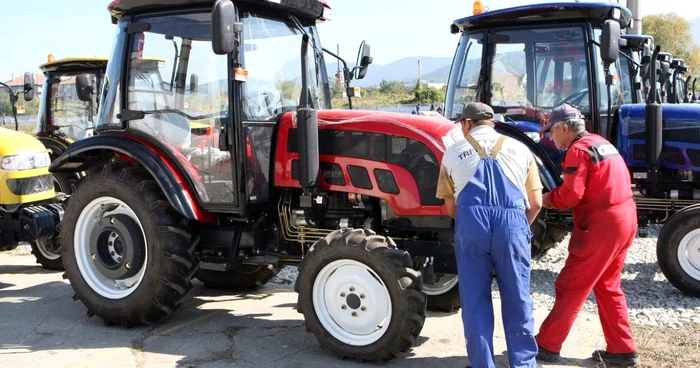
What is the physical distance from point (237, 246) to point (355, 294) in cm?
113

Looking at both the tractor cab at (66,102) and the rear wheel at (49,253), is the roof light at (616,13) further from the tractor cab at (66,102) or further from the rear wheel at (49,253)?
the tractor cab at (66,102)

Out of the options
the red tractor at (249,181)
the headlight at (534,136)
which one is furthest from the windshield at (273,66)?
the headlight at (534,136)

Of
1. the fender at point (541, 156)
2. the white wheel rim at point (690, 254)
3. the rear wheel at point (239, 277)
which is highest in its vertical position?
the fender at point (541, 156)

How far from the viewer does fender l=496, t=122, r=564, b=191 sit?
659 cm

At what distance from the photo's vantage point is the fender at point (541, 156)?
6594 mm

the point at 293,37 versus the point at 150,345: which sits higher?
the point at 293,37

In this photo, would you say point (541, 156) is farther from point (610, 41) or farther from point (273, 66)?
point (273, 66)

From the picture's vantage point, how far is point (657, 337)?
204 inches

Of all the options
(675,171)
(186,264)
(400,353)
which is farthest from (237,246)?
(675,171)

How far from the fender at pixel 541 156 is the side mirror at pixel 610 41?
1.02m

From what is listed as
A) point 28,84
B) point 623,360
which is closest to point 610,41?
point 623,360

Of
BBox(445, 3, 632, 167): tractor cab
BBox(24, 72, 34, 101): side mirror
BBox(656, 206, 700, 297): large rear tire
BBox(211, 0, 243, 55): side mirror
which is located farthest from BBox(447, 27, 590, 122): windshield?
BBox(24, 72, 34, 101): side mirror

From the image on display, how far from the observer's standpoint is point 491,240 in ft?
13.0

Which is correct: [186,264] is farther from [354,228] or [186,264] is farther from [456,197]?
[456,197]
